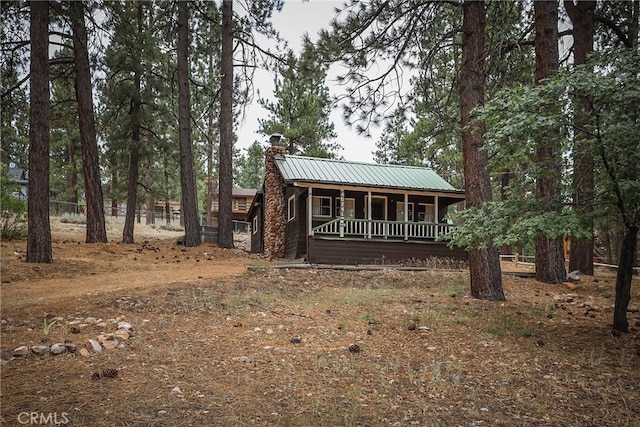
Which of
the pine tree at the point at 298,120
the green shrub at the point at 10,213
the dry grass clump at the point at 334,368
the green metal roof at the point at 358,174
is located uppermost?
the pine tree at the point at 298,120

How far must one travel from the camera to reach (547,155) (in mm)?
8781

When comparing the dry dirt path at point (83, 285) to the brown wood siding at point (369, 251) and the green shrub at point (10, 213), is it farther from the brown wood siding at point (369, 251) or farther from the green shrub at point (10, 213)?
the green shrub at point (10, 213)

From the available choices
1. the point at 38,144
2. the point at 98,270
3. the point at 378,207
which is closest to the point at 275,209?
the point at 378,207

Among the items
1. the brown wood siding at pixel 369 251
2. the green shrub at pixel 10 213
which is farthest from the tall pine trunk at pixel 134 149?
the brown wood siding at pixel 369 251

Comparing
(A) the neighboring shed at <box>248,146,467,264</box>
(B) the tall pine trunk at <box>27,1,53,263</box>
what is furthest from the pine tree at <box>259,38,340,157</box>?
(B) the tall pine trunk at <box>27,1,53,263</box>

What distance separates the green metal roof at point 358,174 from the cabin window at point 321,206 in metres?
1.31

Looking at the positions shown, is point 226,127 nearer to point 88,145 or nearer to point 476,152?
point 88,145

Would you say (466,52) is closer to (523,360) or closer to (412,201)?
(523,360)

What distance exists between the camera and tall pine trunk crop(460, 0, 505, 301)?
23.7 ft

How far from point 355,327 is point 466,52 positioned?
5.51 m

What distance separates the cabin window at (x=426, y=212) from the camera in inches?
747

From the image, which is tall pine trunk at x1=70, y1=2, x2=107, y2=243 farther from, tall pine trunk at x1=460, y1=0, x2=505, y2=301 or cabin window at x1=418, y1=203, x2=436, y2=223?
cabin window at x1=418, y1=203, x2=436, y2=223

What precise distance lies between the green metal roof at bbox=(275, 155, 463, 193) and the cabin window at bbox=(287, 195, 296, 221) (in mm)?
1491

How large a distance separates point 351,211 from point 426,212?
373 centimetres
